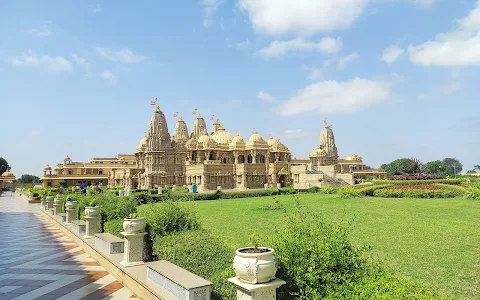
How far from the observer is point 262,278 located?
3688 millimetres

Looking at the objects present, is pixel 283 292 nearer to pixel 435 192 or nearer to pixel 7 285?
pixel 7 285

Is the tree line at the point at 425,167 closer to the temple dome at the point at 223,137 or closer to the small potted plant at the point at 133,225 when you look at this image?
the temple dome at the point at 223,137

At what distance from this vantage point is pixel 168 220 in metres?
7.54

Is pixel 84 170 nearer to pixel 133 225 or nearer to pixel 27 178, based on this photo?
pixel 27 178

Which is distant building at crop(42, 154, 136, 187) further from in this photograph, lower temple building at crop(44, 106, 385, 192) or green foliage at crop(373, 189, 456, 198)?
green foliage at crop(373, 189, 456, 198)

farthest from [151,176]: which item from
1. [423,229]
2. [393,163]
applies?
[393,163]

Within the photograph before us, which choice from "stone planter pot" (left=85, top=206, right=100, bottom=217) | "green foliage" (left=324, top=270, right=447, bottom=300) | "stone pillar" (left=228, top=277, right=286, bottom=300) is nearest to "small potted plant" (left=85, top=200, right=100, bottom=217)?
"stone planter pot" (left=85, top=206, right=100, bottom=217)

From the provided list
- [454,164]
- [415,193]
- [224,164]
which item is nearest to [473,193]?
[415,193]

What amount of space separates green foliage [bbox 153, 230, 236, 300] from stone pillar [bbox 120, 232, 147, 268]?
35cm

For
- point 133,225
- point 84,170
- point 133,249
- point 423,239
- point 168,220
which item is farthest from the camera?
point 84,170

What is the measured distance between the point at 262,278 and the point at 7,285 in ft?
19.8

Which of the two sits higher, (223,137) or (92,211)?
(223,137)

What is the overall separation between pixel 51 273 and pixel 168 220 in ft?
9.66

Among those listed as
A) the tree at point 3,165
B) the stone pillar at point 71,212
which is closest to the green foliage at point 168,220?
the stone pillar at point 71,212
